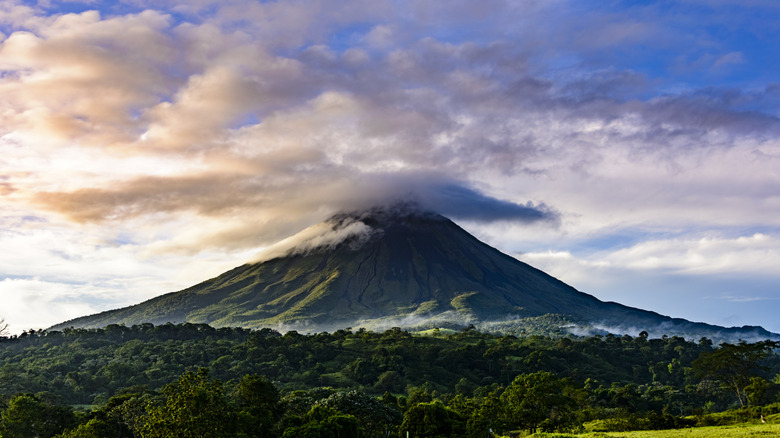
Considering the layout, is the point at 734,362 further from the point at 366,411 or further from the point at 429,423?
the point at 366,411

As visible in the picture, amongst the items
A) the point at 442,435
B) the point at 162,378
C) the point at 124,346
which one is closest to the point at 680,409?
the point at 442,435

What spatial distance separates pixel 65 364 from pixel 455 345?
91582 mm

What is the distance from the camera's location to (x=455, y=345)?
5955 inches

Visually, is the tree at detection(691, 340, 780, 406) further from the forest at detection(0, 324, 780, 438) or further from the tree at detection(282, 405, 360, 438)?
the tree at detection(282, 405, 360, 438)

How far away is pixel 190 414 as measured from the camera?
3428 cm

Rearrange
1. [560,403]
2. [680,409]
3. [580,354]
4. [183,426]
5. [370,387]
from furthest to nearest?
[580,354]
[370,387]
[680,409]
[560,403]
[183,426]

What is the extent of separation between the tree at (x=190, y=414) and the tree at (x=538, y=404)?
98.3ft

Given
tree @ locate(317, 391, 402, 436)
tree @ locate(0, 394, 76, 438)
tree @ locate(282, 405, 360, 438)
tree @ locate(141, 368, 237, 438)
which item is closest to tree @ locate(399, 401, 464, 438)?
tree @ locate(317, 391, 402, 436)

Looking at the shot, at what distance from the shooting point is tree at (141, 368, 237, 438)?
33.6 meters

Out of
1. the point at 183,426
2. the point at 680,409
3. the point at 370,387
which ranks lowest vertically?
the point at 680,409

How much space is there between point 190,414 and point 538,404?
115ft

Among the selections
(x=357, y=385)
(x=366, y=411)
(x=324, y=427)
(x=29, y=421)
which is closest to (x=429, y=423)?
(x=366, y=411)

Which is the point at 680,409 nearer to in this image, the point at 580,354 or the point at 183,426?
the point at 580,354

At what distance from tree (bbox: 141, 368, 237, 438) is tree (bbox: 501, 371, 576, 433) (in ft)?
98.3
